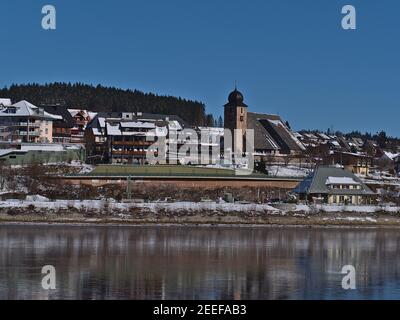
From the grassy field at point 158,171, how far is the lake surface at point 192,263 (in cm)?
1208

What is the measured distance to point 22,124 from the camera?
6825 centimetres

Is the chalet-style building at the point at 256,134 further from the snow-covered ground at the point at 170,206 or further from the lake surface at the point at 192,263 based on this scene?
the lake surface at the point at 192,263

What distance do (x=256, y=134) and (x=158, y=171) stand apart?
26.5 metres

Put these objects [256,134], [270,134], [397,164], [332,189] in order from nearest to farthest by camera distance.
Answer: [332,189] → [256,134] → [397,164] → [270,134]

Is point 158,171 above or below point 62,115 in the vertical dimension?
below

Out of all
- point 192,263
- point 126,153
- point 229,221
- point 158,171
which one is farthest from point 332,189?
point 192,263

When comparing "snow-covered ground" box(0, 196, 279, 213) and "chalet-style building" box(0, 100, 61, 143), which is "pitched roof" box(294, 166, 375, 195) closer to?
"snow-covered ground" box(0, 196, 279, 213)

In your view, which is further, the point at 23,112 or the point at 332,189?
the point at 23,112

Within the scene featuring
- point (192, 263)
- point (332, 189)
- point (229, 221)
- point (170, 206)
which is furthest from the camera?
point (332, 189)

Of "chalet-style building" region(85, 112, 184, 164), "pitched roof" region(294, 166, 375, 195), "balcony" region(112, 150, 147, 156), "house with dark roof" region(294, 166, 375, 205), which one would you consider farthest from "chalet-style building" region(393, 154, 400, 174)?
"balcony" region(112, 150, 147, 156)

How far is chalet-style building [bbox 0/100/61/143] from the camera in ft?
222

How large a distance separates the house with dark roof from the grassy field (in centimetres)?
510

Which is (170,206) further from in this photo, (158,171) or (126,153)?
(126,153)

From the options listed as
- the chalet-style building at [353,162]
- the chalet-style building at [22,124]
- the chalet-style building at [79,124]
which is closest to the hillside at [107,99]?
the chalet-style building at [79,124]
